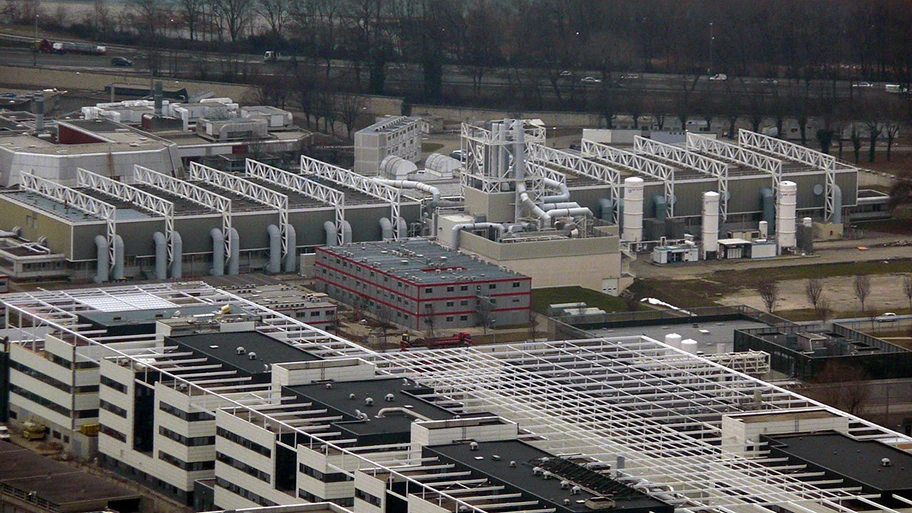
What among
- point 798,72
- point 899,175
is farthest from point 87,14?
point 899,175

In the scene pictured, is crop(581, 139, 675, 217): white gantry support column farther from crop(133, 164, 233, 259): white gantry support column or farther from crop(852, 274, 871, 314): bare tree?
crop(133, 164, 233, 259): white gantry support column

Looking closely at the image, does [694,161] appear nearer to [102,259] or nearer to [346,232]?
[346,232]

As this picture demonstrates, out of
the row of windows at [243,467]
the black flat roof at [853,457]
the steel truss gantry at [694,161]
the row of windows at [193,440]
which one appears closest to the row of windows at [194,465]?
the row of windows at [193,440]

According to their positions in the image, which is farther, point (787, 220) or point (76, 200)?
point (787, 220)

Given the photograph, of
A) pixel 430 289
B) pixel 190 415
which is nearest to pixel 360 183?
pixel 430 289

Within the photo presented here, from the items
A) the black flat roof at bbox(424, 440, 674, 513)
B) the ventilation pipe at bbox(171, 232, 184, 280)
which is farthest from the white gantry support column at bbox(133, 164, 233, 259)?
the black flat roof at bbox(424, 440, 674, 513)

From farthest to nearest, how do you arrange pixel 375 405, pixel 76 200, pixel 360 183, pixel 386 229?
1. pixel 360 183
2. pixel 386 229
3. pixel 76 200
4. pixel 375 405

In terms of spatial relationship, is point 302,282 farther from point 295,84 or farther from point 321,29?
point 321,29
